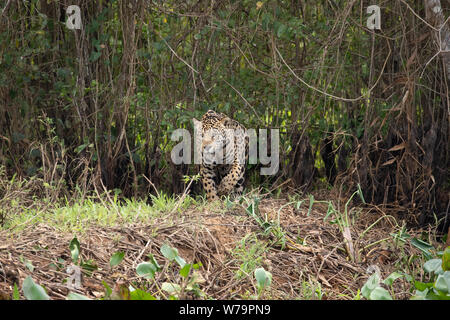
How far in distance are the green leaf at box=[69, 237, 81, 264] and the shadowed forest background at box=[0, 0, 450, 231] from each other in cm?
189

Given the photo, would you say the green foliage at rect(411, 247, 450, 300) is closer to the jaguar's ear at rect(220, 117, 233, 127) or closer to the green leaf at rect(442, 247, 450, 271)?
the green leaf at rect(442, 247, 450, 271)

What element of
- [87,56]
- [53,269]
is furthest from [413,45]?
[53,269]

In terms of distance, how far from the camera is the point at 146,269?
3.22 m

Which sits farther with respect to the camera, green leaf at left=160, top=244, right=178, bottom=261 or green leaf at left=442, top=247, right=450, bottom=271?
green leaf at left=442, top=247, right=450, bottom=271

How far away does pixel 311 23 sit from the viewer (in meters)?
5.91

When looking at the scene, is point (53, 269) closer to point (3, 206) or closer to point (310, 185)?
point (3, 206)

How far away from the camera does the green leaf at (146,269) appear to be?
3.21 metres

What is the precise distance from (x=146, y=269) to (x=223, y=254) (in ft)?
2.47

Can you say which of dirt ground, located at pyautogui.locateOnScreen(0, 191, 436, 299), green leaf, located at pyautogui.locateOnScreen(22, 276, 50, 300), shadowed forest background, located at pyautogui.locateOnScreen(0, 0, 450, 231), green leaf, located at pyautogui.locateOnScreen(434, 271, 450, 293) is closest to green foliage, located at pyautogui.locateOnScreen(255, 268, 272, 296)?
dirt ground, located at pyautogui.locateOnScreen(0, 191, 436, 299)

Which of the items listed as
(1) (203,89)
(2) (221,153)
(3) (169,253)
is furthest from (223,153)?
(3) (169,253)

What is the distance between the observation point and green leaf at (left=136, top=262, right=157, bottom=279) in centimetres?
321

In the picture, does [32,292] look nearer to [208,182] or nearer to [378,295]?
[378,295]

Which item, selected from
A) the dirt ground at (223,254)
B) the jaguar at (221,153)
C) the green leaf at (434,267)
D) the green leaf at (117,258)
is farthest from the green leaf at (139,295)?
the jaguar at (221,153)

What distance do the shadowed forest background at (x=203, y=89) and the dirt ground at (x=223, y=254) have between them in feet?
3.33
